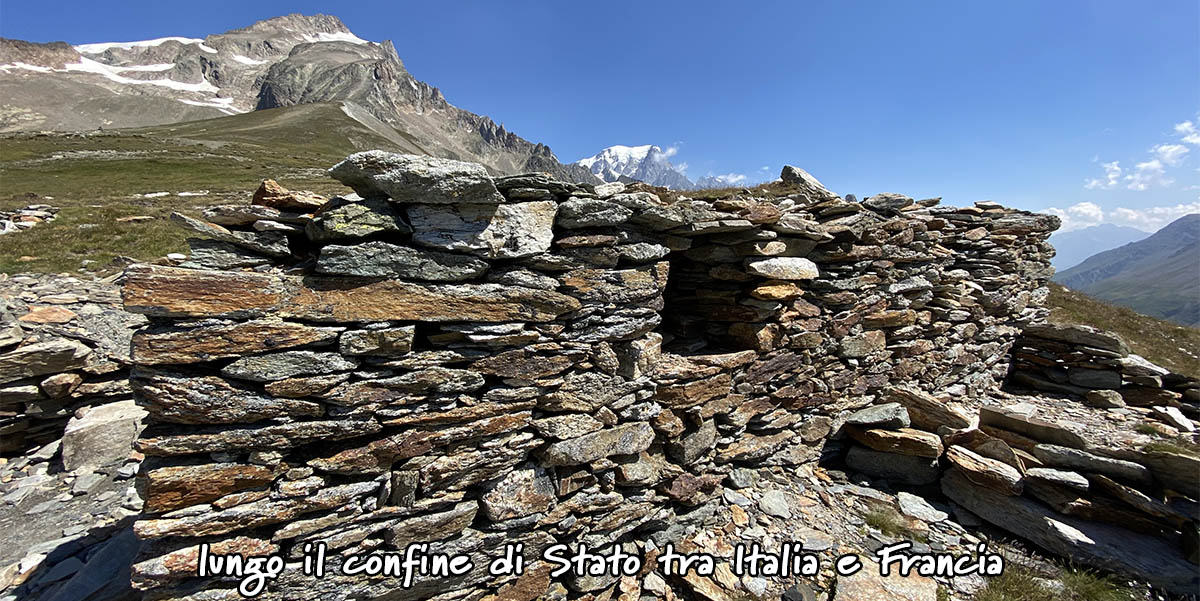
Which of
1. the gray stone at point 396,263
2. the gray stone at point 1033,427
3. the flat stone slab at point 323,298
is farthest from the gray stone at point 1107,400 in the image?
the gray stone at point 396,263

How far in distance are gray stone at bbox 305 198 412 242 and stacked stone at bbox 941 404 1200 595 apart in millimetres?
8679

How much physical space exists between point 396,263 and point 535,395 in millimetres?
2069

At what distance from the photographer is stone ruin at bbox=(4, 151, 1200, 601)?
12.5ft

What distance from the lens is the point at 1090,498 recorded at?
6.01 metres

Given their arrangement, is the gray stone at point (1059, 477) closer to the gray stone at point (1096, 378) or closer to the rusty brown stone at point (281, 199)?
the gray stone at point (1096, 378)

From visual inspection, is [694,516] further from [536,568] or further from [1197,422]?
[1197,422]

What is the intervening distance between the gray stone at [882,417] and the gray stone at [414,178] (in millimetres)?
7336

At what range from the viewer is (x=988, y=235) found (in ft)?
33.4

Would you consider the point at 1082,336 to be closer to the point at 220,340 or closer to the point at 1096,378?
the point at 1096,378

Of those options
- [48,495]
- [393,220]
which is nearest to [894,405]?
[393,220]

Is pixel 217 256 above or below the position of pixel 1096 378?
above

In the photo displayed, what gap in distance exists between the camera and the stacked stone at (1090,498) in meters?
5.38

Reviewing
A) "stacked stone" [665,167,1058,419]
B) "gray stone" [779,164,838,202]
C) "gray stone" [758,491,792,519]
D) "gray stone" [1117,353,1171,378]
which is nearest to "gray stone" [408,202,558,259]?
"stacked stone" [665,167,1058,419]

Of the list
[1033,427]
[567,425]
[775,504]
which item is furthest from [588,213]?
[1033,427]
